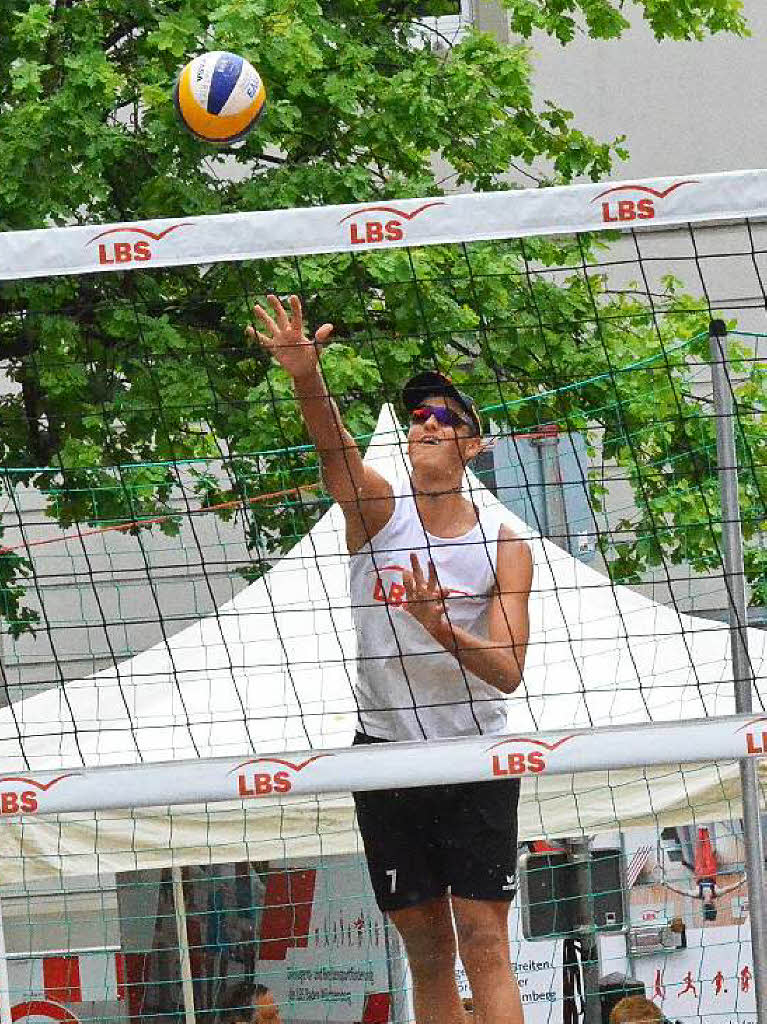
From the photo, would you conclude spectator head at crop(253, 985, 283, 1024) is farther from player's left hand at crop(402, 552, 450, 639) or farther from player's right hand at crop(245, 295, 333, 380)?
player's right hand at crop(245, 295, 333, 380)

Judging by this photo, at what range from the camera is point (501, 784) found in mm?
4492

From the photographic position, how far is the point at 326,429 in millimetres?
4453

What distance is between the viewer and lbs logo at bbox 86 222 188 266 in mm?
4469

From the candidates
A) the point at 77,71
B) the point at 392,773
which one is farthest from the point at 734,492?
the point at 77,71

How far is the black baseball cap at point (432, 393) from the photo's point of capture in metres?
4.61

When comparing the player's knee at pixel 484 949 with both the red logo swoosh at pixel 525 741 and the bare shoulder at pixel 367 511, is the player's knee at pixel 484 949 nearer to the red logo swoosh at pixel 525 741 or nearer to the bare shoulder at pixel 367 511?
the red logo swoosh at pixel 525 741

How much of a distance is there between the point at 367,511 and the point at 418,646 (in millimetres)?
387

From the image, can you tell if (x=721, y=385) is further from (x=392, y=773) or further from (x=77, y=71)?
(x=77, y=71)

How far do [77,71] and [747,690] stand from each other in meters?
6.27

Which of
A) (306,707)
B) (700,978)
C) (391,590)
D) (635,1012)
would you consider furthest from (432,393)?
(700,978)

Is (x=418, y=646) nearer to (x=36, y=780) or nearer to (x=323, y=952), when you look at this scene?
(x=36, y=780)

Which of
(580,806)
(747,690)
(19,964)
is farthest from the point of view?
(19,964)

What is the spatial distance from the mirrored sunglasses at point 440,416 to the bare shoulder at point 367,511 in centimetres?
20

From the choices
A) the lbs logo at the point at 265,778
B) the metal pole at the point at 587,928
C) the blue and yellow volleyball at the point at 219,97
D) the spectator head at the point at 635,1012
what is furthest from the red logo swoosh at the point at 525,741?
the blue and yellow volleyball at the point at 219,97
